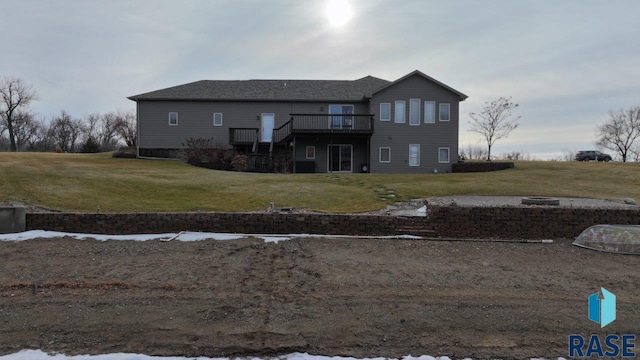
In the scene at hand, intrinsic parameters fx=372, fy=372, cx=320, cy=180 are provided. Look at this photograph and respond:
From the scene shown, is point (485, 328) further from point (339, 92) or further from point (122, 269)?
point (339, 92)

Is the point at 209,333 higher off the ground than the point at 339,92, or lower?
lower

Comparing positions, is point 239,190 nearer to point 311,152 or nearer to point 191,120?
point 311,152

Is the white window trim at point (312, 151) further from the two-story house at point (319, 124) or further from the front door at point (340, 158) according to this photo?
the front door at point (340, 158)

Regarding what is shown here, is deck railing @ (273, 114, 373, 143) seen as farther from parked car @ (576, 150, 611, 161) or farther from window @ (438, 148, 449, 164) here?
parked car @ (576, 150, 611, 161)

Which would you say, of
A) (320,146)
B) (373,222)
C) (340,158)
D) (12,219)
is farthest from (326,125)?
(12,219)

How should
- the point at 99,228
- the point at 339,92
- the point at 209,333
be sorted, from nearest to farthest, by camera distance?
the point at 209,333 → the point at 99,228 → the point at 339,92

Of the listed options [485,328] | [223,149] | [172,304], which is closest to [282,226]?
[172,304]

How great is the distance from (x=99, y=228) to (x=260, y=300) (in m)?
5.99

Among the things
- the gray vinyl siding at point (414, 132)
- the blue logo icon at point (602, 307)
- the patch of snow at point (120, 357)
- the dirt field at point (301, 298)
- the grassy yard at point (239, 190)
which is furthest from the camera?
the gray vinyl siding at point (414, 132)

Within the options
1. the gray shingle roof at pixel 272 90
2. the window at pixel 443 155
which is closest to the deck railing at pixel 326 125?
the gray shingle roof at pixel 272 90

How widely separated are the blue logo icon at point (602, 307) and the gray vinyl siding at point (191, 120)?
21.5 m

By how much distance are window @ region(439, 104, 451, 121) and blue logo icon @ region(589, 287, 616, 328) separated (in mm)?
20413

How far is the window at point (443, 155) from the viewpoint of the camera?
24969mm

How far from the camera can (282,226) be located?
934 cm
